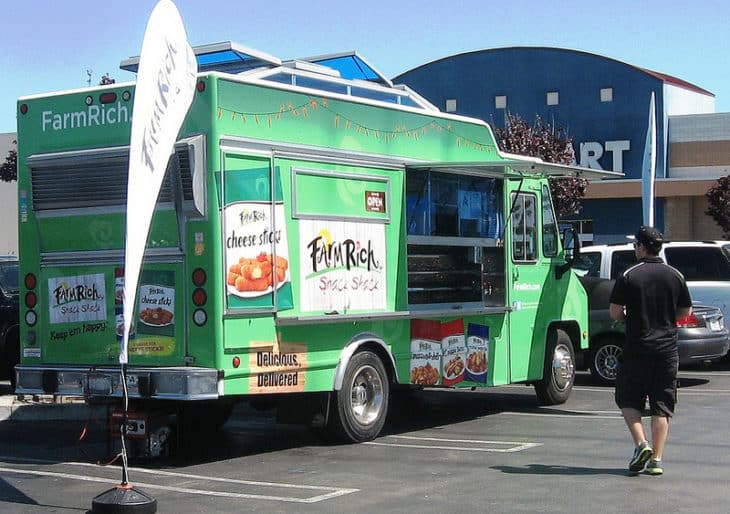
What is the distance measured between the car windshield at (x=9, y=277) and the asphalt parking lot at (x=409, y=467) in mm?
2292

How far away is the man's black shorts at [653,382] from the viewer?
28.6 feet

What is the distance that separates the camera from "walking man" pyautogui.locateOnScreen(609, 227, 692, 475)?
28.5 ft

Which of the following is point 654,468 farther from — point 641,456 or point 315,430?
point 315,430

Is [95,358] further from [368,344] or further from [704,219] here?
[704,219]

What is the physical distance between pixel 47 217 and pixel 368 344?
3.12 m

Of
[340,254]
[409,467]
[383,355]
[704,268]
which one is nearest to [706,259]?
[704,268]

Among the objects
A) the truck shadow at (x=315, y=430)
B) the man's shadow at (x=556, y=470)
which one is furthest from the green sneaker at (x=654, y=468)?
the truck shadow at (x=315, y=430)

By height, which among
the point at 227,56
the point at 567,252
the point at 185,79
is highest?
the point at 227,56

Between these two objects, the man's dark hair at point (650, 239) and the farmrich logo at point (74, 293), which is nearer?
the man's dark hair at point (650, 239)

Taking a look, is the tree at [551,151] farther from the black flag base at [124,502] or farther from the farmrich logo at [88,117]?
the black flag base at [124,502]

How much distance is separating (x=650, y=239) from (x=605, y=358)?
7.02m

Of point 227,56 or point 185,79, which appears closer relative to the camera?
point 185,79

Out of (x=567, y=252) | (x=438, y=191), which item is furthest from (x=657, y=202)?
(x=438, y=191)

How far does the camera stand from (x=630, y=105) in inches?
1537
